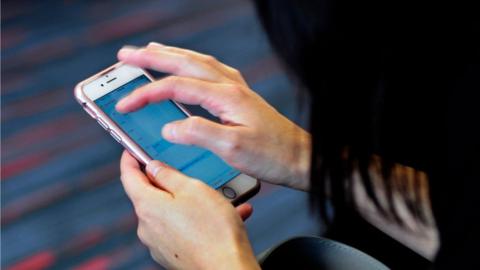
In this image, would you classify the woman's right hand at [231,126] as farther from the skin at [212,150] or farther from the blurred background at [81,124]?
the blurred background at [81,124]

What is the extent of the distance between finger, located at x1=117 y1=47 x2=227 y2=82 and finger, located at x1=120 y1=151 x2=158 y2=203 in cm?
12

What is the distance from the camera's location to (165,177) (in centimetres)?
68

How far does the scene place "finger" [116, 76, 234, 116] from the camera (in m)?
0.68

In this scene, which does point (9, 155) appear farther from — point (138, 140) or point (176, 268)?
point (176, 268)

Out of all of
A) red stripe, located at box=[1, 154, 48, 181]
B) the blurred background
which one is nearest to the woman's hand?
the blurred background

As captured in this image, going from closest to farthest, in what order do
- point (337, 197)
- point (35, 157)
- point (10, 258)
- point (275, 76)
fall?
point (337, 197) → point (10, 258) → point (35, 157) → point (275, 76)

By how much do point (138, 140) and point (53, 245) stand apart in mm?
509

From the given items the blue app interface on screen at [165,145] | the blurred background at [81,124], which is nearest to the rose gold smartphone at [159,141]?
the blue app interface on screen at [165,145]

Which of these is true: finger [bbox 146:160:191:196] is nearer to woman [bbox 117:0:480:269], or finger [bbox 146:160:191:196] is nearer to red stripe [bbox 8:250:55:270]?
woman [bbox 117:0:480:269]

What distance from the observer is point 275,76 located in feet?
5.19

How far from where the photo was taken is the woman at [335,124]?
52cm

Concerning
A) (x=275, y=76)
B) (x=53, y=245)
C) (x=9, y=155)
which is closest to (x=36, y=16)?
(x=9, y=155)

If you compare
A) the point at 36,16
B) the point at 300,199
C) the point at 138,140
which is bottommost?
the point at 300,199

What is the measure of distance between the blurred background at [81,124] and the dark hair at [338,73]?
52 cm
